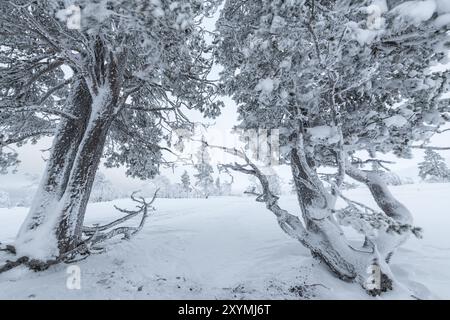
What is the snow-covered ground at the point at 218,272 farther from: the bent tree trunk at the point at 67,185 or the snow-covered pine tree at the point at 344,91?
the snow-covered pine tree at the point at 344,91

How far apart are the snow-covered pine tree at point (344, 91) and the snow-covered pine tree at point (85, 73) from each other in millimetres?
1109

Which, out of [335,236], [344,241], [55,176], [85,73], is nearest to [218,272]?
[335,236]

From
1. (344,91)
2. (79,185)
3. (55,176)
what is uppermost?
(344,91)

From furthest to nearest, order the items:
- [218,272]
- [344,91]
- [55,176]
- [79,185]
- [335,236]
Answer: [55,176], [218,272], [79,185], [335,236], [344,91]

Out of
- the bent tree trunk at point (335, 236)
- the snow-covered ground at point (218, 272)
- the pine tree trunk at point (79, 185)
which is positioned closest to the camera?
the snow-covered ground at point (218, 272)

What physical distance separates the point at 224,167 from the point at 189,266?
6.71ft

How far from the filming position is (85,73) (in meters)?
4.96

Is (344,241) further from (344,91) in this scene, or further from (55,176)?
(55,176)

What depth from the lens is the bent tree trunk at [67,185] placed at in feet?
13.8

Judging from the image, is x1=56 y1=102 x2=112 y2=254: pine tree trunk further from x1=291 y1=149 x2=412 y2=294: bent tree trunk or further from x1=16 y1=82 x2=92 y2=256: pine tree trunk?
x1=291 y1=149 x2=412 y2=294: bent tree trunk

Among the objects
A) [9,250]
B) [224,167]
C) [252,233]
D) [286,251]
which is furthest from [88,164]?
[252,233]

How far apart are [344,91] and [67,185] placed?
5.04 meters

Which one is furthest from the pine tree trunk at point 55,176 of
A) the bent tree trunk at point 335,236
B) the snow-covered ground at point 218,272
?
the bent tree trunk at point 335,236
